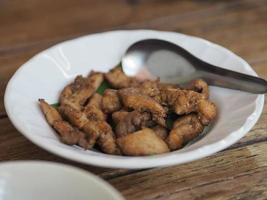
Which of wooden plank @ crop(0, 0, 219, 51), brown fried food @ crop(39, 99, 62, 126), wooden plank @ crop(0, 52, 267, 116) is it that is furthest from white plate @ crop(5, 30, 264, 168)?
wooden plank @ crop(0, 0, 219, 51)

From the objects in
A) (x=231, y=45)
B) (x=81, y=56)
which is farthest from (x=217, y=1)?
(x=81, y=56)

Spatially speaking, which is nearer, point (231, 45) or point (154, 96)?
point (154, 96)

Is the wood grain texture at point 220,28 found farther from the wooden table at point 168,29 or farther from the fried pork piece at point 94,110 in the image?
the fried pork piece at point 94,110

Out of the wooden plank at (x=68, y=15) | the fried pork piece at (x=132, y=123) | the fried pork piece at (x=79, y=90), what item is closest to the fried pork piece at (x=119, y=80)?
the fried pork piece at (x=79, y=90)

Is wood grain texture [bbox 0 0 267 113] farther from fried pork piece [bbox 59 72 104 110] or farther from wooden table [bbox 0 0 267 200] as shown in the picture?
fried pork piece [bbox 59 72 104 110]

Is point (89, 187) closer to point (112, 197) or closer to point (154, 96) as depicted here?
point (112, 197)

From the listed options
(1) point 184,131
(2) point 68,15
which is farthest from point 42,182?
(2) point 68,15
